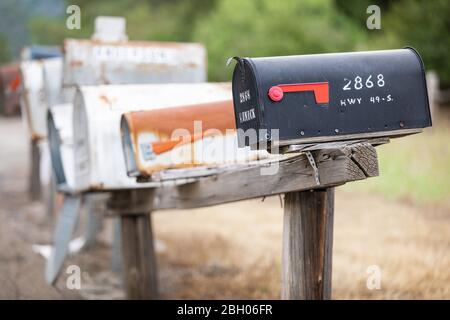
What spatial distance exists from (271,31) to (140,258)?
60.4ft

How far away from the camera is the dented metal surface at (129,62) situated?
7.71m

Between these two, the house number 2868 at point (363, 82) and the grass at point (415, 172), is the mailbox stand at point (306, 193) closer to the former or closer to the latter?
the house number 2868 at point (363, 82)

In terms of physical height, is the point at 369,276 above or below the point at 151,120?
below

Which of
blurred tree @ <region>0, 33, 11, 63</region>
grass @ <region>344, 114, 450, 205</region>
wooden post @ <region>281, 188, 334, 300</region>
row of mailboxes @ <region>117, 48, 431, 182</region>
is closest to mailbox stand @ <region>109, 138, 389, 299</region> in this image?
wooden post @ <region>281, 188, 334, 300</region>

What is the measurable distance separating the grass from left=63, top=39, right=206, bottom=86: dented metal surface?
149 inches

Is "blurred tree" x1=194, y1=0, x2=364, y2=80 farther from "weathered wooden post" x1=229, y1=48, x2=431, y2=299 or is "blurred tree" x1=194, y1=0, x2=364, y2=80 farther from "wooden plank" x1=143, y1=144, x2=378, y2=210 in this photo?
"weathered wooden post" x1=229, y1=48, x2=431, y2=299

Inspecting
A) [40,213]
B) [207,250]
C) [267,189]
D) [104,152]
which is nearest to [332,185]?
[267,189]

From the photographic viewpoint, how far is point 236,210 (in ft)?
A: 37.7

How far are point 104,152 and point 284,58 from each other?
2.65 meters

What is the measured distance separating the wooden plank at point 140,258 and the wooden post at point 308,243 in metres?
2.68
